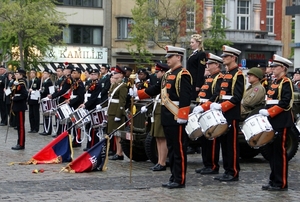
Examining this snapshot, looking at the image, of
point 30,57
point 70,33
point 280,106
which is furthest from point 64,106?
point 70,33

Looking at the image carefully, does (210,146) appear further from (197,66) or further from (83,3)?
(83,3)

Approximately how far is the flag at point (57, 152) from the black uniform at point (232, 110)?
3.49 m

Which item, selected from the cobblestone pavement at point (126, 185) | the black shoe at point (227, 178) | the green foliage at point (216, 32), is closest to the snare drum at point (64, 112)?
the cobblestone pavement at point (126, 185)

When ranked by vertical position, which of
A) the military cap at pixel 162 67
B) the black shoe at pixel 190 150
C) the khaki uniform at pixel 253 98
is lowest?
the black shoe at pixel 190 150

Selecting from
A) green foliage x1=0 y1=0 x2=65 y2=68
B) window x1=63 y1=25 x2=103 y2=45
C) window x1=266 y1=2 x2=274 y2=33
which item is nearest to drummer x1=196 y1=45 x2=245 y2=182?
green foliage x1=0 y1=0 x2=65 y2=68

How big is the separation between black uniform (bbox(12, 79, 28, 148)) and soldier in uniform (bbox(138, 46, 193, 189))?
5997 mm

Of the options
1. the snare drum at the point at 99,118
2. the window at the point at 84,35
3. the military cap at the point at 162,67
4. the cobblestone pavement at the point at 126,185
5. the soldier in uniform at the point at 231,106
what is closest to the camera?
the cobblestone pavement at the point at 126,185

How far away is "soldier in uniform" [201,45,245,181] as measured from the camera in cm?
1167

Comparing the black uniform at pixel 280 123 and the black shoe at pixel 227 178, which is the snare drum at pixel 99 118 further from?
the black uniform at pixel 280 123

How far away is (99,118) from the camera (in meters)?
15.6

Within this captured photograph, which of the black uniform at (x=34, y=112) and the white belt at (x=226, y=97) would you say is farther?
the black uniform at (x=34, y=112)

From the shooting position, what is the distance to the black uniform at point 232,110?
11.7 meters

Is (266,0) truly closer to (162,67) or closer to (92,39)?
(92,39)

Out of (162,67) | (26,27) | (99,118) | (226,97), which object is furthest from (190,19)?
(226,97)
